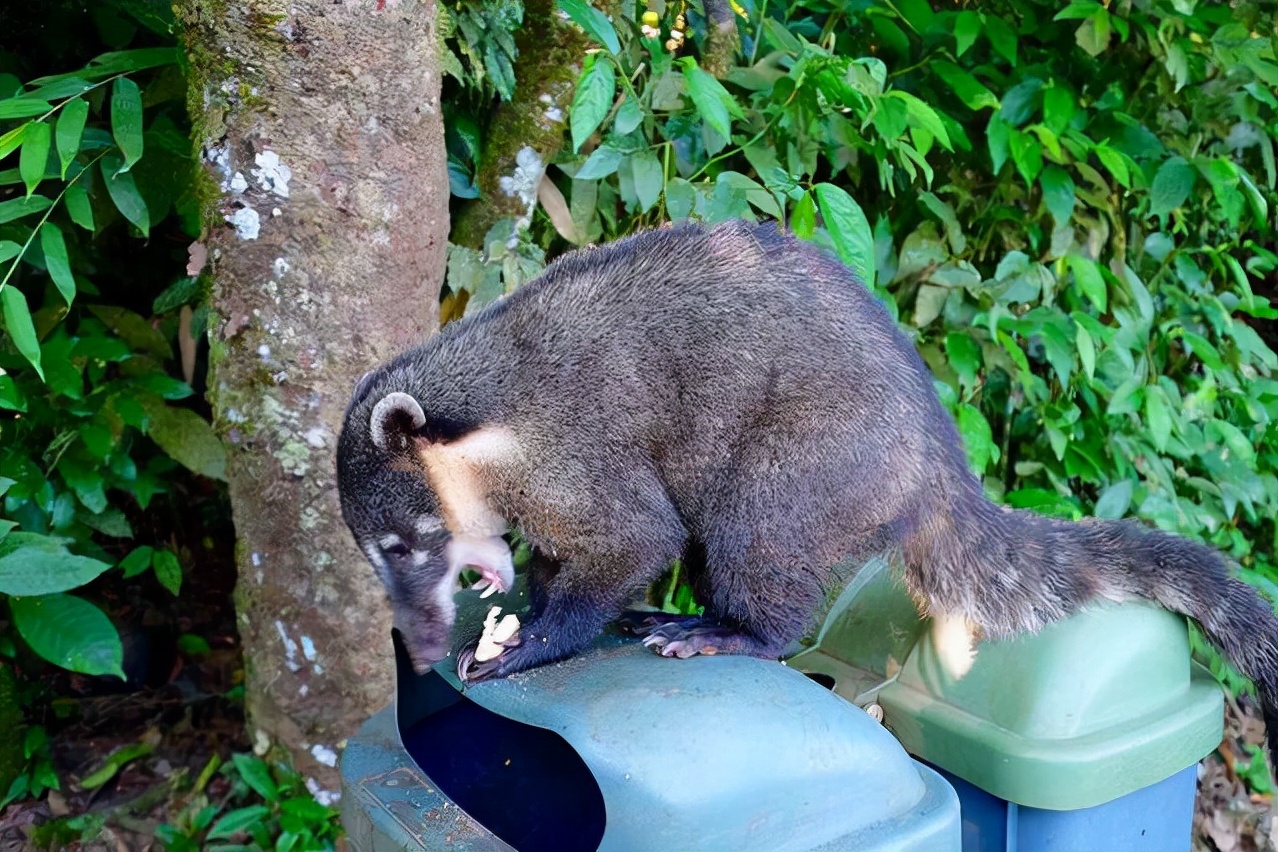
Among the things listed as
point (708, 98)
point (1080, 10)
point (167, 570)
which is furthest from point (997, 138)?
point (167, 570)

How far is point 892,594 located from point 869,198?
2087mm

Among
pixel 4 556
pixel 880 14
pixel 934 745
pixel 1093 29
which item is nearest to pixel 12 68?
pixel 4 556

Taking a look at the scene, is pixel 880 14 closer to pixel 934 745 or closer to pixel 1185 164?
pixel 1185 164

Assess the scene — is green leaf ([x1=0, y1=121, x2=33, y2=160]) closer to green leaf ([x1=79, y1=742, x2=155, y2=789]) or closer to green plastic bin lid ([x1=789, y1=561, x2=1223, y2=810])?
green leaf ([x1=79, y1=742, x2=155, y2=789])

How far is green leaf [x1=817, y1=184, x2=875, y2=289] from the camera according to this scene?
7.63 ft

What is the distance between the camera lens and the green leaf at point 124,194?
2520mm

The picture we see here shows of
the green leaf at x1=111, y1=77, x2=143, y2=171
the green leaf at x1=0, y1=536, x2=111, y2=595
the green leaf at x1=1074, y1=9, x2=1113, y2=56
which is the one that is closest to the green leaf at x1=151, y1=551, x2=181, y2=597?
the green leaf at x1=0, y1=536, x2=111, y2=595

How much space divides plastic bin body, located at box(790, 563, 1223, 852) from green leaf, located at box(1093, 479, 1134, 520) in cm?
141

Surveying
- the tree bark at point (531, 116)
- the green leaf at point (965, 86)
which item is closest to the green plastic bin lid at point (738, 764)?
the tree bark at point (531, 116)

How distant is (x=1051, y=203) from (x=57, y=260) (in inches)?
113

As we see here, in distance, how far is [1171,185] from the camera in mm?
3654

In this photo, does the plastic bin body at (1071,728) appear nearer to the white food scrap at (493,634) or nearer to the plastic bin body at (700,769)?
the plastic bin body at (700,769)

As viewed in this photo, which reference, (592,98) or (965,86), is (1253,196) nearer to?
(965,86)

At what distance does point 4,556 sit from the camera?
2156mm
